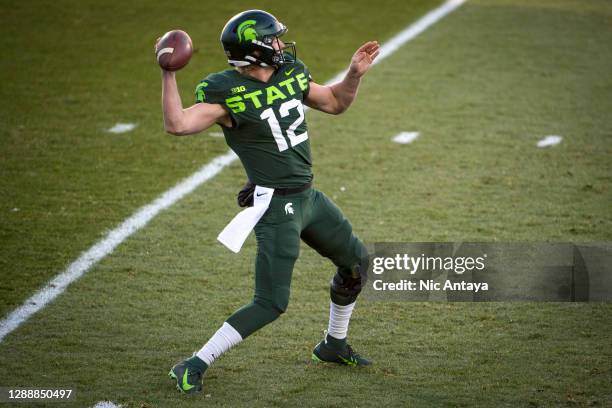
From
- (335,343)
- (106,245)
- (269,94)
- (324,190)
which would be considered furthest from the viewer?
(324,190)

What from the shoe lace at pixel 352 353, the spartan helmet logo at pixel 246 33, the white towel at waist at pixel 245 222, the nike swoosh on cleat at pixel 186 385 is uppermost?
the spartan helmet logo at pixel 246 33

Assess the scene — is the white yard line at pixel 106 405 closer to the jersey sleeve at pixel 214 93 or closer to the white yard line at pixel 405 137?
the jersey sleeve at pixel 214 93

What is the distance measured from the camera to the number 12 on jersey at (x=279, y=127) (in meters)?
5.11

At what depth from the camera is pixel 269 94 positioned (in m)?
5.13

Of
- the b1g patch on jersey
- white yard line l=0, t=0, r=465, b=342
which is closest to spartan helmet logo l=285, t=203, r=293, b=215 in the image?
the b1g patch on jersey

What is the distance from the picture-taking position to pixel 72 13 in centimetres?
1397

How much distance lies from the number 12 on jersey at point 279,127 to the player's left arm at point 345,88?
0.23 metres

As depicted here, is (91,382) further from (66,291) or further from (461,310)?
(461,310)

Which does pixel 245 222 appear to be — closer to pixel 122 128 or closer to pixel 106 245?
pixel 106 245

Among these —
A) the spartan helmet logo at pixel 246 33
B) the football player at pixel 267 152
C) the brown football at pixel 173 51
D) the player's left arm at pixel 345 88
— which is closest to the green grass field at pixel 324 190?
the football player at pixel 267 152

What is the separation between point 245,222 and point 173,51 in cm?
94

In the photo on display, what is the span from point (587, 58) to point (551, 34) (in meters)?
1.27

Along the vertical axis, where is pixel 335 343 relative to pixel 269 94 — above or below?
below

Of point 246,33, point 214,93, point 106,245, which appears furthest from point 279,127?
point 106,245
